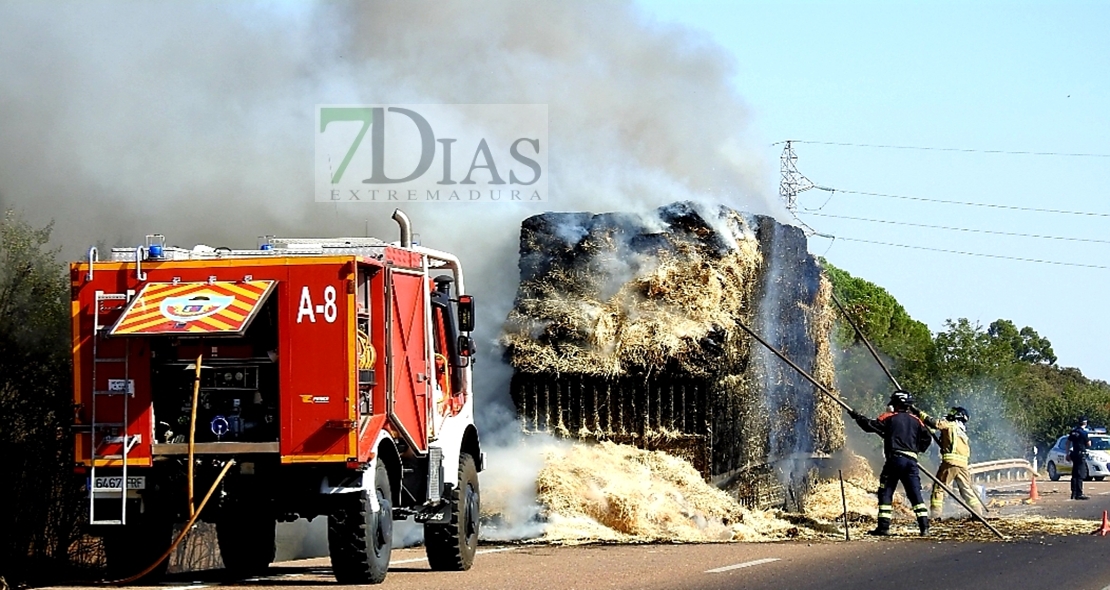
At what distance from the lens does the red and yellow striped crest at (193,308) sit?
416 inches

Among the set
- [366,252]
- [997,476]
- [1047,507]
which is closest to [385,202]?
[366,252]

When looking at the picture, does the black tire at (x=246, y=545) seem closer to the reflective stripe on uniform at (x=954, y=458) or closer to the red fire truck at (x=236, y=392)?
the red fire truck at (x=236, y=392)

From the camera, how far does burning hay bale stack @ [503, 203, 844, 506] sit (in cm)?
1827

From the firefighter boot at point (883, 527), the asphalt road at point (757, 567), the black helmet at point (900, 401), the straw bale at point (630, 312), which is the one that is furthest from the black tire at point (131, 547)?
the black helmet at point (900, 401)

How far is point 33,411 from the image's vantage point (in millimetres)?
13398

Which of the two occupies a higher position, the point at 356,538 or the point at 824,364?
the point at 824,364

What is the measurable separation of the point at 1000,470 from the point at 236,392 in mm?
32638

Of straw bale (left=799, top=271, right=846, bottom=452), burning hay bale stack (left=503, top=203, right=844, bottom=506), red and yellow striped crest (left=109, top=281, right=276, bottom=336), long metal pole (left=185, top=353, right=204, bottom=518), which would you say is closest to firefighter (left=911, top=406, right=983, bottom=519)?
straw bale (left=799, top=271, right=846, bottom=452)

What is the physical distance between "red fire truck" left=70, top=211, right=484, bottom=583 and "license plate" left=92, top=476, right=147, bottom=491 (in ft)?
0.04

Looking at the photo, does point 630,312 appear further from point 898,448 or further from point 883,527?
point 883,527

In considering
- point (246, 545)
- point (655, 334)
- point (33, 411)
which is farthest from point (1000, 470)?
point (33, 411)

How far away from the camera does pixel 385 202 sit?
2153 cm

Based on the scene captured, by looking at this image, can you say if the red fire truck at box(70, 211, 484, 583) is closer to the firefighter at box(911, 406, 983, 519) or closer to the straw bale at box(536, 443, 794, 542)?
the straw bale at box(536, 443, 794, 542)

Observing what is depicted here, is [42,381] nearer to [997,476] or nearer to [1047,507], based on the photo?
[1047,507]
